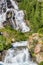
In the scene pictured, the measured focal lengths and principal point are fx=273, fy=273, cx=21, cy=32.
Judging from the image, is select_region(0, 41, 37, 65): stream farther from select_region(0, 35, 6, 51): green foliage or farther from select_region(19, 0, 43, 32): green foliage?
select_region(19, 0, 43, 32): green foliage

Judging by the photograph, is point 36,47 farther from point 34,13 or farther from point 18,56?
point 34,13

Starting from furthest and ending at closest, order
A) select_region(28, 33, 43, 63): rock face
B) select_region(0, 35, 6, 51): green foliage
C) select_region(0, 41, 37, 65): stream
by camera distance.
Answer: select_region(0, 35, 6, 51): green foliage
select_region(0, 41, 37, 65): stream
select_region(28, 33, 43, 63): rock face

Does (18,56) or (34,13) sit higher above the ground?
(34,13)

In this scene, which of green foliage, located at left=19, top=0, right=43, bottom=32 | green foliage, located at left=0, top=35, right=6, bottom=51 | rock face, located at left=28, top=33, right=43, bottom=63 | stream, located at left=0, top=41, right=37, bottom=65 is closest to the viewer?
rock face, located at left=28, top=33, right=43, bottom=63

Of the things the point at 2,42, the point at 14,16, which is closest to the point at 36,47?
the point at 2,42

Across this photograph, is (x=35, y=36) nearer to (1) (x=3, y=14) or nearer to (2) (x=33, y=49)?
(2) (x=33, y=49)

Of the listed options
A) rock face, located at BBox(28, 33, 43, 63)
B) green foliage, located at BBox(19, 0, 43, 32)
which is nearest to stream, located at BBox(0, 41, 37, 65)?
rock face, located at BBox(28, 33, 43, 63)

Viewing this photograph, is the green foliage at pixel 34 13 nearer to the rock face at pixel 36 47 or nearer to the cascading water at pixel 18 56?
the cascading water at pixel 18 56

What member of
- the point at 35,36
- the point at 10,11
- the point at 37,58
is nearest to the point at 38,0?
the point at 10,11

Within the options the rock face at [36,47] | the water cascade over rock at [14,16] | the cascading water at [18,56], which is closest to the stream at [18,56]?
the cascading water at [18,56]
